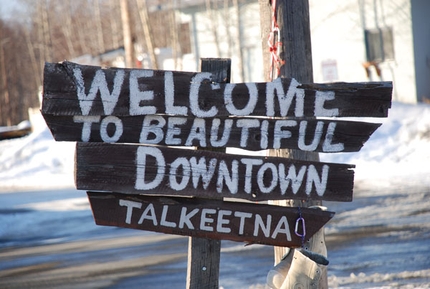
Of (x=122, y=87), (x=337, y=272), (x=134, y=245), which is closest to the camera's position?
(x=122, y=87)

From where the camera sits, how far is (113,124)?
142 inches

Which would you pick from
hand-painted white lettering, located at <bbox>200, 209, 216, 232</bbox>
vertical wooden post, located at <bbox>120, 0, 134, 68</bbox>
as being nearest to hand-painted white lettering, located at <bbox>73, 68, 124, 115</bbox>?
hand-painted white lettering, located at <bbox>200, 209, 216, 232</bbox>

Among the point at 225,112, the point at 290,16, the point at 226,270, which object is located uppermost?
the point at 290,16

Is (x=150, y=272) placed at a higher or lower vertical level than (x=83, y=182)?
lower

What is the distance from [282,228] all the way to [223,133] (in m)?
0.64

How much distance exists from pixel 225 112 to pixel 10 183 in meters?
16.5

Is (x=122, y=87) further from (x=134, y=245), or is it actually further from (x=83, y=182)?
(x=134, y=245)

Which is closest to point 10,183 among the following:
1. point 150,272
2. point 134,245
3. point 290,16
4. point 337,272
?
point 134,245

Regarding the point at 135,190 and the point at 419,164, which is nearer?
the point at 135,190

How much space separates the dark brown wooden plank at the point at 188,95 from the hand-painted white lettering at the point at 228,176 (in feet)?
0.90

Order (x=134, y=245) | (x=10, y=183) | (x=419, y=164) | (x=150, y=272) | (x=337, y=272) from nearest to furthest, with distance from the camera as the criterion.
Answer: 1. (x=337, y=272)
2. (x=150, y=272)
3. (x=134, y=245)
4. (x=419, y=164)
5. (x=10, y=183)

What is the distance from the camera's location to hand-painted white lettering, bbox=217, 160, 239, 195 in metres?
3.71

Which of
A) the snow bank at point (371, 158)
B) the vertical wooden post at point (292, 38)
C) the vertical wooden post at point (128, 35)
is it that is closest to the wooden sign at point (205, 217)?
the vertical wooden post at point (292, 38)

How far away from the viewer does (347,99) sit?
148 inches
